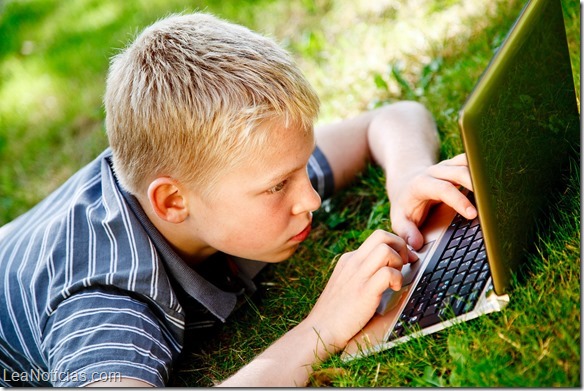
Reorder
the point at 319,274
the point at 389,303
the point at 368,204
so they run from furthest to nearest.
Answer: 1. the point at 368,204
2. the point at 319,274
3. the point at 389,303

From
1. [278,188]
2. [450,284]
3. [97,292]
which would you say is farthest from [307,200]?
[97,292]

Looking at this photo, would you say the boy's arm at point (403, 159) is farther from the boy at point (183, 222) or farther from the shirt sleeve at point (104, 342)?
the shirt sleeve at point (104, 342)

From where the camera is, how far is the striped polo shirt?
206 centimetres

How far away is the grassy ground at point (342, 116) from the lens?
1778mm

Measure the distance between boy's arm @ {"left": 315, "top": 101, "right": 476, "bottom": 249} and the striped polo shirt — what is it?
0.60 metres

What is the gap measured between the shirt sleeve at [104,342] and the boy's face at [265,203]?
34 centimetres

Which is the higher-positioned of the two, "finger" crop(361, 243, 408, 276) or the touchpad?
"finger" crop(361, 243, 408, 276)

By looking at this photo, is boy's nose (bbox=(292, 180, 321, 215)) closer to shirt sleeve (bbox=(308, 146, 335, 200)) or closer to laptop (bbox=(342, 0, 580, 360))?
laptop (bbox=(342, 0, 580, 360))

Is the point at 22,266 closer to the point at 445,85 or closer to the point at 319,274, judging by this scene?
the point at 319,274

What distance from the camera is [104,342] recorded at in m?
2.05

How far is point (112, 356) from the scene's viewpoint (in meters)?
2.03

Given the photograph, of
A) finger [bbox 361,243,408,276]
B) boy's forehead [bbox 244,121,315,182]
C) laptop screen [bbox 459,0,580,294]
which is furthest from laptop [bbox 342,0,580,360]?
boy's forehead [bbox 244,121,315,182]

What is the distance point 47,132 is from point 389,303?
3.40 meters

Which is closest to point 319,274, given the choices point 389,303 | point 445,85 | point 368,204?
point 368,204
